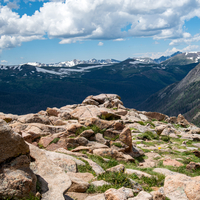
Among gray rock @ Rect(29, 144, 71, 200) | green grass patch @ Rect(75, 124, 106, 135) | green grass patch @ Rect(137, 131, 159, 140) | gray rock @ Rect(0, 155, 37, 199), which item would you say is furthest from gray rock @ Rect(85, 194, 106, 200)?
green grass patch @ Rect(137, 131, 159, 140)

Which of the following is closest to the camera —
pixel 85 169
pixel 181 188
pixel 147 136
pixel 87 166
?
pixel 181 188

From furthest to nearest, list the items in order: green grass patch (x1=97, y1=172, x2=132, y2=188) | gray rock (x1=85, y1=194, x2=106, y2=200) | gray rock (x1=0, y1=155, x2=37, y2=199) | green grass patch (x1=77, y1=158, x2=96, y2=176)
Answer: green grass patch (x1=77, y1=158, x2=96, y2=176) → green grass patch (x1=97, y1=172, x2=132, y2=188) → gray rock (x1=85, y1=194, x2=106, y2=200) → gray rock (x1=0, y1=155, x2=37, y2=199)

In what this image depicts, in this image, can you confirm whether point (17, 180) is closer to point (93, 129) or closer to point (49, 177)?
point (49, 177)

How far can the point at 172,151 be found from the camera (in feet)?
75.2

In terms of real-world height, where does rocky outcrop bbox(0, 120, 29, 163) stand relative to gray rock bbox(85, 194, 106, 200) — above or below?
above

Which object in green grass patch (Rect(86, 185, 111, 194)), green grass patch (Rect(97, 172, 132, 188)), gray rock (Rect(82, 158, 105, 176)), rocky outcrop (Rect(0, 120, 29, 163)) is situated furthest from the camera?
gray rock (Rect(82, 158, 105, 176))

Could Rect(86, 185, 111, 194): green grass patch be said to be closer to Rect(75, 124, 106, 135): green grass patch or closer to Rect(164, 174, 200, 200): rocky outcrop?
Rect(164, 174, 200, 200): rocky outcrop

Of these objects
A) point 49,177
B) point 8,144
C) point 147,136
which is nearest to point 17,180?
point 8,144

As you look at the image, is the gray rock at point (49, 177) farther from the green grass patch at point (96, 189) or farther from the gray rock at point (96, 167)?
the gray rock at point (96, 167)

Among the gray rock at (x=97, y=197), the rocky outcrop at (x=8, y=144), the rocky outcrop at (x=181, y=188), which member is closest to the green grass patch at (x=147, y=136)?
the rocky outcrop at (x=181, y=188)

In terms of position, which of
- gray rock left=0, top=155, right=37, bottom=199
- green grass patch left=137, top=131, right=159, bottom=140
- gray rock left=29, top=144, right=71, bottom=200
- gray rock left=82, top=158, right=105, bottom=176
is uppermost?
gray rock left=0, top=155, right=37, bottom=199

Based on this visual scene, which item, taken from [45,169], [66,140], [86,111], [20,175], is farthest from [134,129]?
[20,175]

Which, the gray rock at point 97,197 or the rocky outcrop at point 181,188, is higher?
the gray rock at point 97,197

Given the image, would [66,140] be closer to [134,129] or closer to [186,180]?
[186,180]
